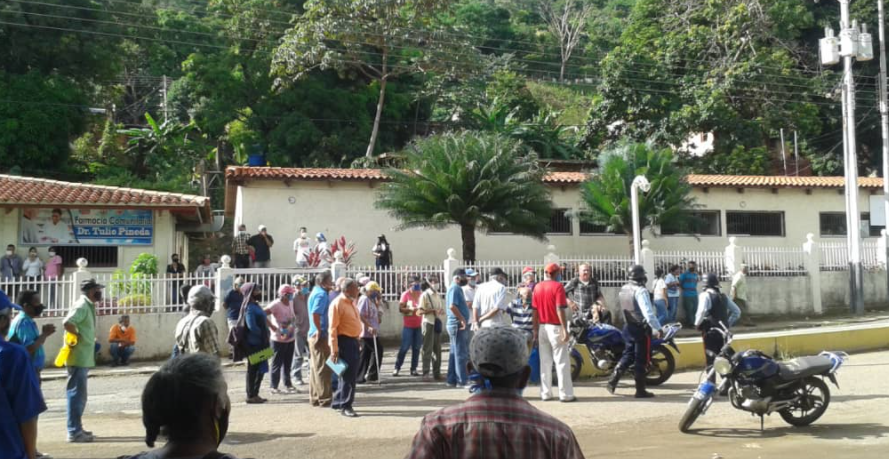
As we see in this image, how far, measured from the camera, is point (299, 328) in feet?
41.1

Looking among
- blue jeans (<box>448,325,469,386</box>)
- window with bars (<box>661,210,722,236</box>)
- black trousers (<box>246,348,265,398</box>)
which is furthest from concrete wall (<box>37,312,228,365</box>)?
window with bars (<box>661,210,722,236</box>)

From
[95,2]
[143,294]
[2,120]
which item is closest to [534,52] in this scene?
[95,2]

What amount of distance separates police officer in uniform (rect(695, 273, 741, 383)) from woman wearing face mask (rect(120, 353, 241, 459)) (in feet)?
27.1

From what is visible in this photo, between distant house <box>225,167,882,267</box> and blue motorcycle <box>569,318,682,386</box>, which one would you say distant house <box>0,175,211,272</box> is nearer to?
distant house <box>225,167,882,267</box>

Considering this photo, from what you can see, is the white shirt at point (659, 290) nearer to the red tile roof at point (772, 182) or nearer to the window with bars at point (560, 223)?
the window with bars at point (560, 223)

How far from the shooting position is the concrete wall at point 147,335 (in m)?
15.5

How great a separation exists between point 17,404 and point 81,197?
16.7 meters

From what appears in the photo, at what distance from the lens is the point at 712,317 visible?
10008 mm

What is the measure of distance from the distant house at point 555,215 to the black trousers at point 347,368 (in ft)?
47.0

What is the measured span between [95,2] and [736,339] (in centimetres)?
3061

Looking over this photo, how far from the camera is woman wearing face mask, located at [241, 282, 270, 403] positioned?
10.1m

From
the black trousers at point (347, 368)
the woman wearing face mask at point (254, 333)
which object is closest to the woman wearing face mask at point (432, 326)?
the woman wearing face mask at point (254, 333)

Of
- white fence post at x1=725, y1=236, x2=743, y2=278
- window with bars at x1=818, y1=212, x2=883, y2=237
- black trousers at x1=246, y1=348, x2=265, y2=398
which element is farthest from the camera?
window with bars at x1=818, y1=212, x2=883, y2=237

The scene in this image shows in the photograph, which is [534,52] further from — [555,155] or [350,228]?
[350,228]
